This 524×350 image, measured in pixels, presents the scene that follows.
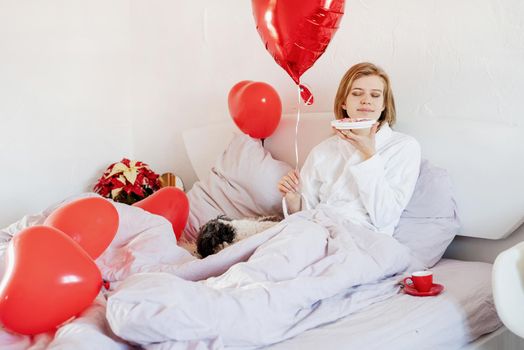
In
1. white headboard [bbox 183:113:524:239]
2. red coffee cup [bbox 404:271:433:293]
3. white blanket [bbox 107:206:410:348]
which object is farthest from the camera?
white headboard [bbox 183:113:524:239]

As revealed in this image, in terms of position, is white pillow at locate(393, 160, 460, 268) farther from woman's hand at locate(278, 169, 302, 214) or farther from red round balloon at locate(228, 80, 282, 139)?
red round balloon at locate(228, 80, 282, 139)

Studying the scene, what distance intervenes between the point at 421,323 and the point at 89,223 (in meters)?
0.91

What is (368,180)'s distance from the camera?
2053 mm

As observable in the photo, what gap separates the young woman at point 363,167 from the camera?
2064 millimetres

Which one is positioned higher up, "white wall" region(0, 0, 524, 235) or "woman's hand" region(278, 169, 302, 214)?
"white wall" region(0, 0, 524, 235)

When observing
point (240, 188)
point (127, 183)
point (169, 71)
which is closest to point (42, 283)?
point (240, 188)

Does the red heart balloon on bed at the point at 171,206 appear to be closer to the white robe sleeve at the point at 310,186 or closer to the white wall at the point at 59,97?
the white robe sleeve at the point at 310,186

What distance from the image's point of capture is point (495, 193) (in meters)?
2.05

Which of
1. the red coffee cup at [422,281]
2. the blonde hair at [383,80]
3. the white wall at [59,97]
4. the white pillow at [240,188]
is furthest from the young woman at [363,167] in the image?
the white wall at [59,97]

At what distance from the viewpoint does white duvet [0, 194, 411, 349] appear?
1326 mm

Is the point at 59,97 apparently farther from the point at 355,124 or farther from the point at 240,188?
the point at 355,124

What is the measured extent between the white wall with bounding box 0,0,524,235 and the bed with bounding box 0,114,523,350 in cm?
29

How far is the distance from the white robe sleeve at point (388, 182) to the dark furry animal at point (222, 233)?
337 mm

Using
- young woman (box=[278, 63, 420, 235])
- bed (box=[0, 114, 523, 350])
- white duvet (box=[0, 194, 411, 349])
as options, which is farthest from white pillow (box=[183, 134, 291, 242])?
white duvet (box=[0, 194, 411, 349])
